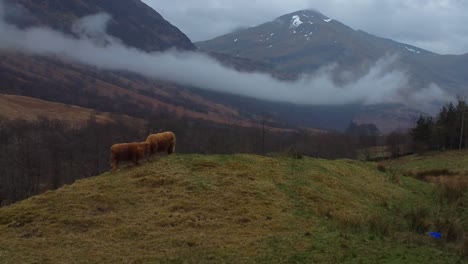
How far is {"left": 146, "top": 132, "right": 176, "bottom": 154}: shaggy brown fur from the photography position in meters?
27.6

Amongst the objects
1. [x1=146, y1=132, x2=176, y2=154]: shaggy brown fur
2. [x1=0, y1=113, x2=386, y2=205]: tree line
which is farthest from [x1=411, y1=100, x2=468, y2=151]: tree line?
[x1=146, y1=132, x2=176, y2=154]: shaggy brown fur

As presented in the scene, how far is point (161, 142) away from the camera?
28266 millimetres

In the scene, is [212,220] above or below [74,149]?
above

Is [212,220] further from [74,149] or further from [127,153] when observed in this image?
[74,149]

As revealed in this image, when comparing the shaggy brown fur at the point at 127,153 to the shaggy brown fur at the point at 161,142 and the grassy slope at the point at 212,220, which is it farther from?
the shaggy brown fur at the point at 161,142

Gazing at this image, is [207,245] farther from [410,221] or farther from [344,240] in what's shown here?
[410,221]

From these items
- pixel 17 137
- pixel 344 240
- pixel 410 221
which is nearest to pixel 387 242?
pixel 344 240

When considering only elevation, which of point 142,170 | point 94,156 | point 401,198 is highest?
point 142,170

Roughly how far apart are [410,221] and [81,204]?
15.4 meters

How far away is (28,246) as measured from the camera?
55.5ft

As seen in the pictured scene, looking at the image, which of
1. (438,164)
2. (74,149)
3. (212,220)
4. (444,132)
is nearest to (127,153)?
(212,220)

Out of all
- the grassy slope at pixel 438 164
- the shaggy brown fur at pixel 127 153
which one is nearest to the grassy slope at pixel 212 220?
the shaggy brown fur at pixel 127 153

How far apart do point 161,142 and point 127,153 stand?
9.09ft

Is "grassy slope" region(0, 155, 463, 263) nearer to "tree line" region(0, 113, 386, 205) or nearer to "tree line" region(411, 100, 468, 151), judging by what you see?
"tree line" region(0, 113, 386, 205)
